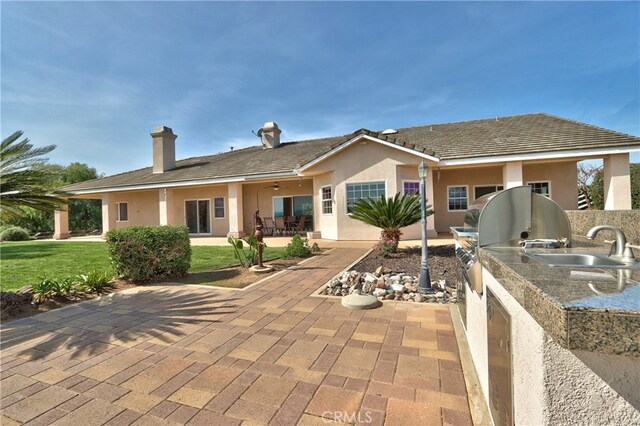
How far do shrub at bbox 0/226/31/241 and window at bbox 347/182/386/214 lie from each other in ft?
84.6

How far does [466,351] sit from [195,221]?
63.2ft

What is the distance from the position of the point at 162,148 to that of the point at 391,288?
69.1 feet

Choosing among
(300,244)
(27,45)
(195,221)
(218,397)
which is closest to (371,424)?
(218,397)

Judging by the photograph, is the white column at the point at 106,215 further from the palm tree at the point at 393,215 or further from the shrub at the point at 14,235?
the palm tree at the point at 393,215

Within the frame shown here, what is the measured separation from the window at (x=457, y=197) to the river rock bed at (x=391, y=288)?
32.5 ft

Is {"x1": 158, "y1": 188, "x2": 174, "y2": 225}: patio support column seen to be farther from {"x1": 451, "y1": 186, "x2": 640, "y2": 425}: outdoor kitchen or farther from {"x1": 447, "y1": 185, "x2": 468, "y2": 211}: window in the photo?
{"x1": 451, "y1": 186, "x2": 640, "y2": 425}: outdoor kitchen

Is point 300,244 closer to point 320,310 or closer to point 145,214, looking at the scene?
point 320,310

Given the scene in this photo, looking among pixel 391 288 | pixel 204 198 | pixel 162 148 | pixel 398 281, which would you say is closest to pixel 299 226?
pixel 204 198

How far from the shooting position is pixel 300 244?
961cm

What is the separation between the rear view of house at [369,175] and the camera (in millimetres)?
11922

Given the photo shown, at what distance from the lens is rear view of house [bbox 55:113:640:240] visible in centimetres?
1192

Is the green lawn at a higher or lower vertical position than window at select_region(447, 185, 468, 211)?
lower

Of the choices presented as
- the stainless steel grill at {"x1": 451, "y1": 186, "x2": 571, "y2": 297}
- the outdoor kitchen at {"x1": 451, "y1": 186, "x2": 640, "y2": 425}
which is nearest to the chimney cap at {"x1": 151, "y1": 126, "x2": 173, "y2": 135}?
the stainless steel grill at {"x1": 451, "y1": 186, "x2": 571, "y2": 297}

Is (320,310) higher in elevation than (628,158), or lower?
lower
